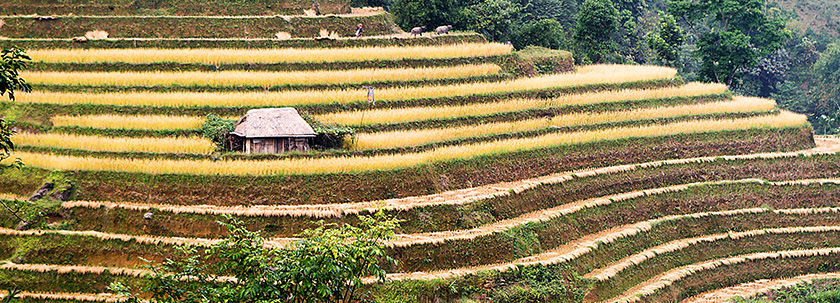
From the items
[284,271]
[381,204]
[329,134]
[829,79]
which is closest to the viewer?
[284,271]

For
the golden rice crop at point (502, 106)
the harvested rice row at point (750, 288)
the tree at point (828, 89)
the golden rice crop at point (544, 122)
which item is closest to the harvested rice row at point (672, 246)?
the harvested rice row at point (750, 288)

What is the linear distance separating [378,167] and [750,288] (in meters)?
12.3

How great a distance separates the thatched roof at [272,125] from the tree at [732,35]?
24206 millimetres

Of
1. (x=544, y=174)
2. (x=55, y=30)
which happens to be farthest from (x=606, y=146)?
(x=55, y=30)

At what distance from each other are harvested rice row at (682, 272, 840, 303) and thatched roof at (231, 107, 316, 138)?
12315mm

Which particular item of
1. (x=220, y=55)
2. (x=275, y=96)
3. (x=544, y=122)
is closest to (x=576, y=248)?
(x=544, y=122)

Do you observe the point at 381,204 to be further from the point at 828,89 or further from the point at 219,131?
the point at 828,89

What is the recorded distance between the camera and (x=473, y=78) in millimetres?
37656

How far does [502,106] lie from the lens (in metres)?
36.2

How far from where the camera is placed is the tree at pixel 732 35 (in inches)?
1822

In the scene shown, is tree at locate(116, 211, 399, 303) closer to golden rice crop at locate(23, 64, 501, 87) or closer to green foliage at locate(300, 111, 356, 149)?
green foliage at locate(300, 111, 356, 149)

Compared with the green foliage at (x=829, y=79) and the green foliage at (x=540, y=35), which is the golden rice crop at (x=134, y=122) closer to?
the green foliage at (x=540, y=35)

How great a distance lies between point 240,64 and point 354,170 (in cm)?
838

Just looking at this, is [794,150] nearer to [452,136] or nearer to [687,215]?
[687,215]
